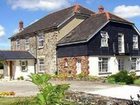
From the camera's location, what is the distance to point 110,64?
118ft

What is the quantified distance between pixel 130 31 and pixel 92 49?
24.5 ft

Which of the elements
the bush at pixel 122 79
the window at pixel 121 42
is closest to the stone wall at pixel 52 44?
the window at pixel 121 42

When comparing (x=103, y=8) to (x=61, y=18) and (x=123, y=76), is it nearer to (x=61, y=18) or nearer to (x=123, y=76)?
(x=61, y=18)

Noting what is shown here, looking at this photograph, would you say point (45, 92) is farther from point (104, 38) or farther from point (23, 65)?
point (23, 65)

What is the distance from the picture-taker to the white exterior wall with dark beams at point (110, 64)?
3412 cm

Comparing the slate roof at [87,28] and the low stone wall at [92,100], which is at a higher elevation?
the slate roof at [87,28]

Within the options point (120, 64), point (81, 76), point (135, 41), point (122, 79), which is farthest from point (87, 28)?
point (122, 79)

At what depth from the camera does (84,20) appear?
131 ft

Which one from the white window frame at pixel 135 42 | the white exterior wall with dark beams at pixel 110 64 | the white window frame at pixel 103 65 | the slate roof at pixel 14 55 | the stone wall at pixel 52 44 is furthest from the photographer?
the slate roof at pixel 14 55

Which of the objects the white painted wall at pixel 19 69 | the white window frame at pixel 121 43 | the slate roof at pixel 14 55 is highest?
the white window frame at pixel 121 43

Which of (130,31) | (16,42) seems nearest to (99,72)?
(130,31)

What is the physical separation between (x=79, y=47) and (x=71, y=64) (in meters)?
2.44

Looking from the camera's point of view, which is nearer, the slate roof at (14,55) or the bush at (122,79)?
the bush at (122,79)

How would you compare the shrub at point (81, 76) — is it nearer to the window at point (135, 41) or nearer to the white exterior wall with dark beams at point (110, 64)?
the white exterior wall with dark beams at point (110, 64)
